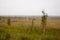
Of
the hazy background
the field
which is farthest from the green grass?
the hazy background

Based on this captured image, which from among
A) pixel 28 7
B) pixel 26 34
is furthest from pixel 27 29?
pixel 28 7

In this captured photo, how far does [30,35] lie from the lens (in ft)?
10.5

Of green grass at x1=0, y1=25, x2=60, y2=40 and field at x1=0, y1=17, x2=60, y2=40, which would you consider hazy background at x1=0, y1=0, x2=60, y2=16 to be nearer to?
field at x1=0, y1=17, x2=60, y2=40

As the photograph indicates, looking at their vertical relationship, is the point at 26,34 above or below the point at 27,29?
below

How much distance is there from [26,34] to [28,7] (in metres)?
0.75

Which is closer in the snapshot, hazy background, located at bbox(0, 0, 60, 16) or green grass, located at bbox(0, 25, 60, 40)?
green grass, located at bbox(0, 25, 60, 40)

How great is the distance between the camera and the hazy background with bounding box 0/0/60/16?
3379mm

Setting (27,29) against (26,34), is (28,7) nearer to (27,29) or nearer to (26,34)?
(27,29)

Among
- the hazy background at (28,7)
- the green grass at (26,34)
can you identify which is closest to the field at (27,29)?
the green grass at (26,34)

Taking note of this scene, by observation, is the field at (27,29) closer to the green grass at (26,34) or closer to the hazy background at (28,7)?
the green grass at (26,34)

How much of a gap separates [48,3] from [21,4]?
0.72m

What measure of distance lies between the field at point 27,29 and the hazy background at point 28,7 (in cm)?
14

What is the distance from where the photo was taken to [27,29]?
3.30 meters

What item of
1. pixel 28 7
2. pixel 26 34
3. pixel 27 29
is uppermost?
pixel 28 7
